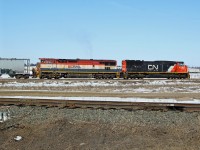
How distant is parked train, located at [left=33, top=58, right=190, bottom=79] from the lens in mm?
45688

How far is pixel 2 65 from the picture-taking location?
171 feet

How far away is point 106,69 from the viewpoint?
4688 centimetres

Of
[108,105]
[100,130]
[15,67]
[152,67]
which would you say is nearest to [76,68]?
[15,67]

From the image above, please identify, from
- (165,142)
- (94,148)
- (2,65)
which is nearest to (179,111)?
(165,142)

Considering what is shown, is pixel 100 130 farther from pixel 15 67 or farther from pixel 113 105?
pixel 15 67

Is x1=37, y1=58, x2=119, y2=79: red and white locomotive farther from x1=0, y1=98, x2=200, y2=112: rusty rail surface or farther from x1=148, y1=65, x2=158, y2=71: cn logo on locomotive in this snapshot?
x1=0, y1=98, x2=200, y2=112: rusty rail surface

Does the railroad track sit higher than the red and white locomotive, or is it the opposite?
the red and white locomotive

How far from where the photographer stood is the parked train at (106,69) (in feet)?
150

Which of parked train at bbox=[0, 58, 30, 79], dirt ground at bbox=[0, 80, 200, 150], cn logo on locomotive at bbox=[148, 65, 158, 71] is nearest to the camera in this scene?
dirt ground at bbox=[0, 80, 200, 150]

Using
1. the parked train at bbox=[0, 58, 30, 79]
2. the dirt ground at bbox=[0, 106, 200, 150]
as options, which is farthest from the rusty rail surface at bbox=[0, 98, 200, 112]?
the parked train at bbox=[0, 58, 30, 79]

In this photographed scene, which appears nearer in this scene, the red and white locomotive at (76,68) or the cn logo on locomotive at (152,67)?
the red and white locomotive at (76,68)

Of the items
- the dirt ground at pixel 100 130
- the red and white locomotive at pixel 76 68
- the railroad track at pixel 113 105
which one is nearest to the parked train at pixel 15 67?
the red and white locomotive at pixel 76 68

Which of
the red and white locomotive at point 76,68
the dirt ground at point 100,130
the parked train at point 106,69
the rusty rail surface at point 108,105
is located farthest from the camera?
the parked train at point 106,69

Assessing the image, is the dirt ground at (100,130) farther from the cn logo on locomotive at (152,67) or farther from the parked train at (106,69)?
the cn logo on locomotive at (152,67)
